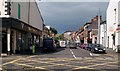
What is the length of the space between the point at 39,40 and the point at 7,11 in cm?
3659

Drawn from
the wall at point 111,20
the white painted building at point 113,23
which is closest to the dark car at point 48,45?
the white painted building at point 113,23

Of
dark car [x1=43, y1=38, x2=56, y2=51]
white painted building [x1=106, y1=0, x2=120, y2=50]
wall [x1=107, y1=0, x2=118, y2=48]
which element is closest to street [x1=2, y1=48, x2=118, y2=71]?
dark car [x1=43, y1=38, x2=56, y2=51]

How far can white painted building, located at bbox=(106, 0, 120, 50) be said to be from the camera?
156 feet

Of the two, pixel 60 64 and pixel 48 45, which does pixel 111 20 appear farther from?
pixel 60 64

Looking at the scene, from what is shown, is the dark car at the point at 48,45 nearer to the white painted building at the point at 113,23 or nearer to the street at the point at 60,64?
the white painted building at the point at 113,23

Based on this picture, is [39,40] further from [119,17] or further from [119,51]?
Result: [119,51]

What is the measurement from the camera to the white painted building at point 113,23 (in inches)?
1870

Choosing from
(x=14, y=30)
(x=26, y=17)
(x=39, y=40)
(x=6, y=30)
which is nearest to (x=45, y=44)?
(x=26, y=17)

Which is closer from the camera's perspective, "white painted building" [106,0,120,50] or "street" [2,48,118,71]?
"street" [2,48,118,71]

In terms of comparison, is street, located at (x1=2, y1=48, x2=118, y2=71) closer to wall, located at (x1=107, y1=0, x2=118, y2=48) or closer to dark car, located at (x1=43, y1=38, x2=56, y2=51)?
dark car, located at (x1=43, y1=38, x2=56, y2=51)

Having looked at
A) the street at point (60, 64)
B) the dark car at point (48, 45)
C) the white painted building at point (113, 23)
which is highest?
the white painted building at point (113, 23)

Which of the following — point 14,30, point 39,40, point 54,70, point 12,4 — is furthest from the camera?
point 39,40

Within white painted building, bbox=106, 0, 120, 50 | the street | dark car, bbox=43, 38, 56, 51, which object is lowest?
the street

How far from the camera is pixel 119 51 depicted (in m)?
40.1
